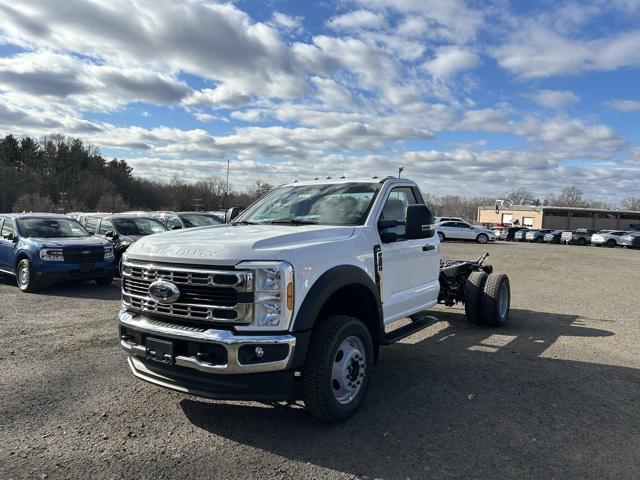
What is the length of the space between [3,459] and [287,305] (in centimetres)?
227

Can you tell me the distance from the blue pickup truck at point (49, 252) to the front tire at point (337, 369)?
8695 millimetres

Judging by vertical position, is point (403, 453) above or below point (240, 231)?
below

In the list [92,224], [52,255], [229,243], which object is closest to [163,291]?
[229,243]

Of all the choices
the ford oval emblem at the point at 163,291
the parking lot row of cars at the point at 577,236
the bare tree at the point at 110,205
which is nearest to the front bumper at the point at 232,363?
the ford oval emblem at the point at 163,291

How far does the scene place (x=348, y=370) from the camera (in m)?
4.14

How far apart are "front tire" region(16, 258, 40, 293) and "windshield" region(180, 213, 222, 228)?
704cm

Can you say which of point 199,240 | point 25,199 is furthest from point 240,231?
point 25,199

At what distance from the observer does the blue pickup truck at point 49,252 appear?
10609mm

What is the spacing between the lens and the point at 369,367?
437 centimetres

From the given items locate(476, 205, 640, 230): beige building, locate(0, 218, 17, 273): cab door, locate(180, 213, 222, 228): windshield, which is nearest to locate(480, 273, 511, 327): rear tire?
locate(0, 218, 17, 273): cab door

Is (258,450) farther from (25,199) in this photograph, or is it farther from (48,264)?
(25,199)

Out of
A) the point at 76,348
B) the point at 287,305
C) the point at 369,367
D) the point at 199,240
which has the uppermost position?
the point at 199,240

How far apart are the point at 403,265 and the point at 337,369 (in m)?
1.71

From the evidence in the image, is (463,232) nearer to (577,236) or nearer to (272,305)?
(577,236)
